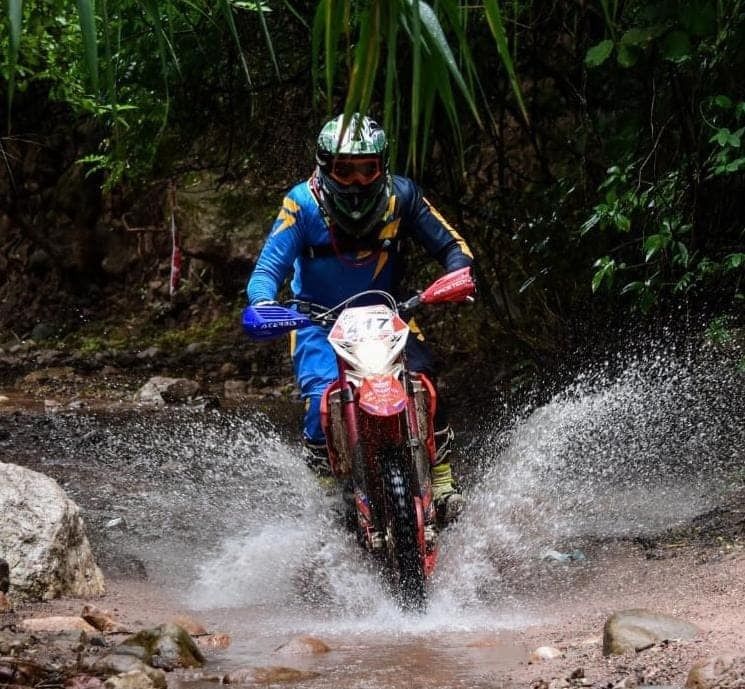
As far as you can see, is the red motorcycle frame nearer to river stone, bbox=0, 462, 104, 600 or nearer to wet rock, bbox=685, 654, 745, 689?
river stone, bbox=0, 462, 104, 600

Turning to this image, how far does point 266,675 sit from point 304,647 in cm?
37

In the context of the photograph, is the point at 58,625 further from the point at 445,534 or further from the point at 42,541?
the point at 445,534

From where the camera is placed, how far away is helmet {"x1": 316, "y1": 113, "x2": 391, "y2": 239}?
4.66 m

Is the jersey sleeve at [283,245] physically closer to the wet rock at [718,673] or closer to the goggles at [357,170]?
the goggles at [357,170]

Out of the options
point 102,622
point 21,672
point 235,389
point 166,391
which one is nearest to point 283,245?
point 102,622

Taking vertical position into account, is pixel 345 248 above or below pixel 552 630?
above

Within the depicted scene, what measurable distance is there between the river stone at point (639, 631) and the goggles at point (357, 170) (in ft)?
7.18

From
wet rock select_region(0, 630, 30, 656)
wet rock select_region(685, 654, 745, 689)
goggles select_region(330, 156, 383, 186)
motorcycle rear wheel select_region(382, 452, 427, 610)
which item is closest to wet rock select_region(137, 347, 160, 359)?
goggles select_region(330, 156, 383, 186)

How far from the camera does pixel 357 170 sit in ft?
15.4

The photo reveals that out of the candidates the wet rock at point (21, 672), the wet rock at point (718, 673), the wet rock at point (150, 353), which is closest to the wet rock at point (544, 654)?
the wet rock at point (718, 673)

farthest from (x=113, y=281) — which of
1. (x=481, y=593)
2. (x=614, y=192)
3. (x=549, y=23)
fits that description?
(x=481, y=593)

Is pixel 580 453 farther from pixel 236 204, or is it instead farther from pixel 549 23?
pixel 236 204

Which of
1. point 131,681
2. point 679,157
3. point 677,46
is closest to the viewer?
point 131,681

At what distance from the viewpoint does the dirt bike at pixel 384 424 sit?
407cm
